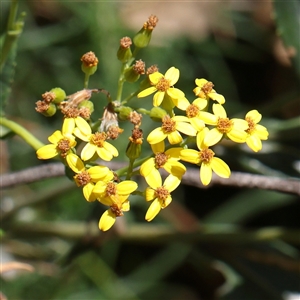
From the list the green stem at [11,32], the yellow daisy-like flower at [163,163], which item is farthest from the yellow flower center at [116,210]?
the green stem at [11,32]

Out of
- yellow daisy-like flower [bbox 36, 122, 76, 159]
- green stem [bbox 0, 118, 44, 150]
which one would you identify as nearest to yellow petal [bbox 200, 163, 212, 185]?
yellow daisy-like flower [bbox 36, 122, 76, 159]

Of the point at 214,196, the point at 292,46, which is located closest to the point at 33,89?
the point at 214,196

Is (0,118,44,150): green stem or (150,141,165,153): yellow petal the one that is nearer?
(150,141,165,153): yellow petal

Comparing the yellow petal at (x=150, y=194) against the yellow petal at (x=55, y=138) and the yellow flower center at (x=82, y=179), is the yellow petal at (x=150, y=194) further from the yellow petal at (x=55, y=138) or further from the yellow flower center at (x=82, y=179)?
the yellow petal at (x=55, y=138)

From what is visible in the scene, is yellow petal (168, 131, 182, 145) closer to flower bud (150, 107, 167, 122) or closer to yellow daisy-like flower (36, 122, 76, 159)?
flower bud (150, 107, 167, 122)

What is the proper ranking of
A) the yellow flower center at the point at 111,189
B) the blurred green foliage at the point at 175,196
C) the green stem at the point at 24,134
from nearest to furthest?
the yellow flower center at the point at 111,189, the green stem at the point at 24,134, the blurred green foliage at the point at 175,196

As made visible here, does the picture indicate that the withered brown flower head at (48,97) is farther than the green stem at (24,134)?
No
